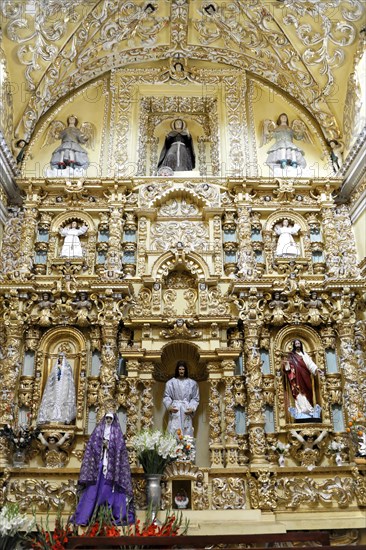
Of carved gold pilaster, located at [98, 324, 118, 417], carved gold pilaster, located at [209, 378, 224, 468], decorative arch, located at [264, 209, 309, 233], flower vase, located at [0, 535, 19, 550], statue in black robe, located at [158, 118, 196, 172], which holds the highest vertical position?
statue in black robe, located at [158, 118, 196, 172]

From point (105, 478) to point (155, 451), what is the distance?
36.3 inches

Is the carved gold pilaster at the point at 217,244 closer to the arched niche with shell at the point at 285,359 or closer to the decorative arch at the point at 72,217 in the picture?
the arched niche with shell at the point at 285,359

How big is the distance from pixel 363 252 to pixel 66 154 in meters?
7.04

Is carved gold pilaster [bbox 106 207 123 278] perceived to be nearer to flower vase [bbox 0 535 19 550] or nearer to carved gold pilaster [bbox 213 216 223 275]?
carved gold pilaster [bbox 213 216 223 275]

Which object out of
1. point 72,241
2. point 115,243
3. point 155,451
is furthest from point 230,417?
point 72,241

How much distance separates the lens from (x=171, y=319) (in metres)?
11.9

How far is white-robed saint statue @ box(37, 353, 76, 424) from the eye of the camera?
36.5 ft

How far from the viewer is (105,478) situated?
9641mm

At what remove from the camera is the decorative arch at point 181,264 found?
490 inches

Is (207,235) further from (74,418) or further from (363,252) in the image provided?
(74,418)

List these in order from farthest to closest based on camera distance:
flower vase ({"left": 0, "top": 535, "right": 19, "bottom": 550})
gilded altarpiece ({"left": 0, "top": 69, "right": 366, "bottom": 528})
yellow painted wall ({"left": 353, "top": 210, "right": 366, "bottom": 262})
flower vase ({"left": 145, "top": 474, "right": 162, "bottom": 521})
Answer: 1. yellow painted wall ({"left": 353, "top": 210, "right": 366, "bottom": 262})
2. gilded altarpiece ({"left": 0, "top": 69, "right": 366, "bottom": 528})
3. flower vase ({"left": 145, "top": 474, "right": 162, "bottom": 521})
4. flower vase ({"left": 0, "top": 535, "right": 19, "bottom": 550})

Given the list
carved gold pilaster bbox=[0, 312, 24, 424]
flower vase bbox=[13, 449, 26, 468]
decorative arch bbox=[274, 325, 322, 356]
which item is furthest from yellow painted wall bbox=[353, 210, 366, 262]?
flower vase bbox=[13, 449, 26, 468]

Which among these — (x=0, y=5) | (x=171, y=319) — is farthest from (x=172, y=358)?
(x=0, y=5)

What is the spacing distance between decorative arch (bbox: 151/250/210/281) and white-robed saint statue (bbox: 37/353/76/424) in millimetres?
2741
